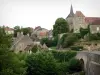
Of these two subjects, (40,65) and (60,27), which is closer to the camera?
(40,65)

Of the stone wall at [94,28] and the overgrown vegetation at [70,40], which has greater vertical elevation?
the stone wall at [94,28]

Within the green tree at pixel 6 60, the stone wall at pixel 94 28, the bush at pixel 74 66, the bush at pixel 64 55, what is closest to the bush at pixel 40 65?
the bush at pixel 74 66

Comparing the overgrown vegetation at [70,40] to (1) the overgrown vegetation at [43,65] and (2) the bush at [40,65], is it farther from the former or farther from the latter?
(2) the bush at [40,65]

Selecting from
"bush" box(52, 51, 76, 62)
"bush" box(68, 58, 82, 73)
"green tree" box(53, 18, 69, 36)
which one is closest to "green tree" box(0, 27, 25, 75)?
"bush" box(68, 58, 82, 73)

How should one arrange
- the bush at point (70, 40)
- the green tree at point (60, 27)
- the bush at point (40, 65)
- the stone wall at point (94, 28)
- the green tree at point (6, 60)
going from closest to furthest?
1. the green tree at point (6, 60)
2. the bush at point (40, 65)
3. the bush at point (70, 40)
4. the stone wall at point (94, 28)
5. the green tree at point (60, 27)

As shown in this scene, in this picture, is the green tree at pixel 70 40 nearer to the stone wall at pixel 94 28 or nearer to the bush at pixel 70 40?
the bush at pixel 70 40

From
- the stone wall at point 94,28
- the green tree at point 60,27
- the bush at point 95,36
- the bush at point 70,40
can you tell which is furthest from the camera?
the green tree at point 60,27

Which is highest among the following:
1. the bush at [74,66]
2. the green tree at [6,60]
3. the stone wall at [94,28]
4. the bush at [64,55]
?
the stone wall at [94,28]

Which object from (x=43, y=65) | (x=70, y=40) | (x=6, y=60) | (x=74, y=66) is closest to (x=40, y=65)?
(x=43, y=65)

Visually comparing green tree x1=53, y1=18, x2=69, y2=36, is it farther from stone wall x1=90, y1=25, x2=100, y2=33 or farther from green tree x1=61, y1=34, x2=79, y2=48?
stone wall x1=90, y1=25, x2=100, y2=33

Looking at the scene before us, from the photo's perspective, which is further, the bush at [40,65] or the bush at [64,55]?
the bush at [64,55]

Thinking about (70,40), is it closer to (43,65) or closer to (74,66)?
(74,66)

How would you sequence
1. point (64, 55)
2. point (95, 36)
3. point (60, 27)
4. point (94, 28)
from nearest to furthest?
1. point (64, 55)
2. point (95, 36)
3. point (94, 28)
4. point (60, 27)

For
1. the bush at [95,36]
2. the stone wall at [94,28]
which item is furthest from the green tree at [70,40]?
the stone wall at [94,28]
